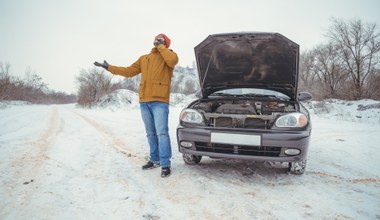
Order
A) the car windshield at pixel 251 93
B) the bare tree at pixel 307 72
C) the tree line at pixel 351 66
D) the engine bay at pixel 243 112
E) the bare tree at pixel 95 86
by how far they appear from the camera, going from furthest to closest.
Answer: the bare tree at pixel 95 86
the bare tree at pixel 307 72
the tree line at pixel 351 66
the car windshield at pixel 251 93
the engine bay at pixel 243 112

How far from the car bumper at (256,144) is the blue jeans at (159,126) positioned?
1.10ft

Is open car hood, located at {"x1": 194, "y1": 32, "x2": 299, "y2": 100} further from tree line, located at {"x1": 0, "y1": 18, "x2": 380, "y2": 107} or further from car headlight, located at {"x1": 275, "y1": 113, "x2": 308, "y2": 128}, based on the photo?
tree line, located at {"x1": 0, "y1": 18, "x2": 380, "y2": 107}

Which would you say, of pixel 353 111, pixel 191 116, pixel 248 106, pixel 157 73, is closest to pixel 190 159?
pixel 191 116

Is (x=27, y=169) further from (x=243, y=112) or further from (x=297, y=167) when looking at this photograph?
(x=297, y=167)

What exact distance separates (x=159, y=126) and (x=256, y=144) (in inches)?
47.6

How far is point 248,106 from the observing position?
3408 millimetres

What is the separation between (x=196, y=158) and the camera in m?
3.46

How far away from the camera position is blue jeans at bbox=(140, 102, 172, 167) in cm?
301

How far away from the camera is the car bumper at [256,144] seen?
A: 2646mm

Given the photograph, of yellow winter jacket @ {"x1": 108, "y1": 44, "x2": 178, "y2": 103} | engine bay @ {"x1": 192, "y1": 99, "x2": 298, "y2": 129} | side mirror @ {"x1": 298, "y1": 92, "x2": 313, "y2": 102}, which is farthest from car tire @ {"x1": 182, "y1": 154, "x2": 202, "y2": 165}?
side mirror @ {"x1": 298, "y1": 92, "x2": 313, "y2": 102}

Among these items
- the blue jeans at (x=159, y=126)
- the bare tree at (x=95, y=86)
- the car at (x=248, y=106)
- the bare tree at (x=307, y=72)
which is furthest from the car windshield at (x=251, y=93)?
the bare tree at (x=95, y=86)

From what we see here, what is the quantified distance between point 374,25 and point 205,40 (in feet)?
82.0

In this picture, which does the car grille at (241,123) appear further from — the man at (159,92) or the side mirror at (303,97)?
the side mirror at (303,97)

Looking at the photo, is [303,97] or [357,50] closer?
[303,97]
